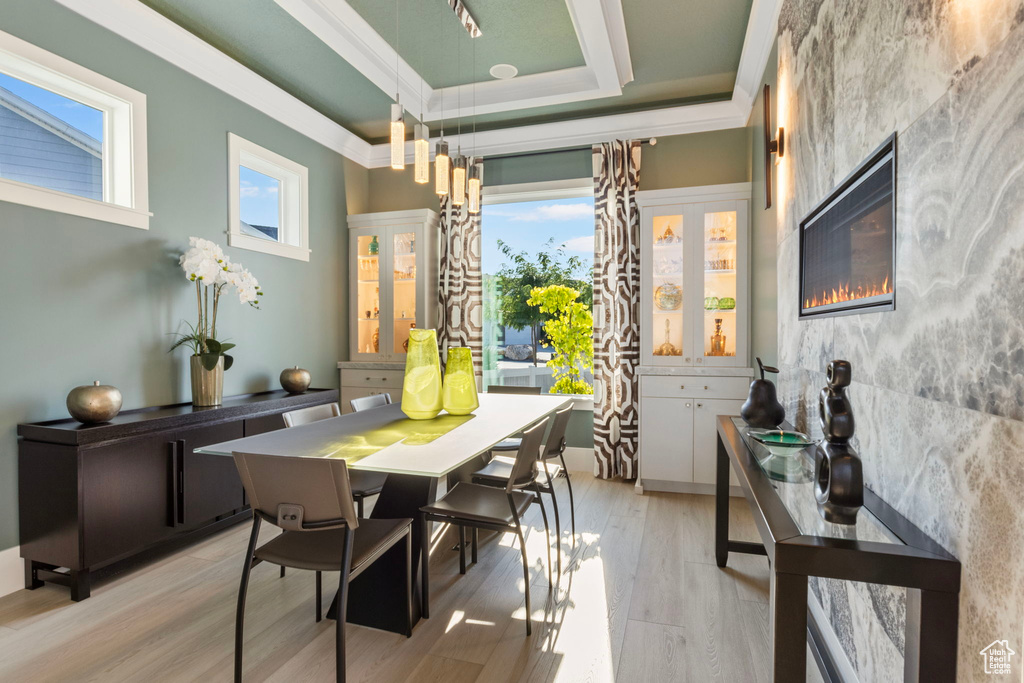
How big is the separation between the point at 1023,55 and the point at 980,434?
0.67 metres

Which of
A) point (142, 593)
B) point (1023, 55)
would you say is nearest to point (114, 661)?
point (142, 593)

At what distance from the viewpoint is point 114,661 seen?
6.29 ft

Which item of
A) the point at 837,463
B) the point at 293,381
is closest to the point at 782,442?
the point at 837,463

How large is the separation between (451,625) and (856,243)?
2.07 meters

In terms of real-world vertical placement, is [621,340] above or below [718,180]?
below

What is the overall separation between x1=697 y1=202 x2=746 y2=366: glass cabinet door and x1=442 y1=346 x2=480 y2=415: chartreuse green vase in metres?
2.15

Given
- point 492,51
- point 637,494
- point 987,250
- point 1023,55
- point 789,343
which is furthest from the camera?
point 637,494

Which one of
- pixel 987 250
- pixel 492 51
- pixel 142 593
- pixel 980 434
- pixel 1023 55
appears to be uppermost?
pixel 492 51

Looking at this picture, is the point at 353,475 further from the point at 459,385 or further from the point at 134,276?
the point at 134,276

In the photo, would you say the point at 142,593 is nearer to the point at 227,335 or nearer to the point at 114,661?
the point at 114,661

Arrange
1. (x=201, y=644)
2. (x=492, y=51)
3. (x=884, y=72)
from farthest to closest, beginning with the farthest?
(x=492, y=51)
(x=201, y=644)
(x=884, y=72)

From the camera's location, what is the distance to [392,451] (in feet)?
5.92

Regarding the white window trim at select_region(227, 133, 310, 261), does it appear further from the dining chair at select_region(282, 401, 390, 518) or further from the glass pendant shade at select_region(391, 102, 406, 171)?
the glass pendant shade at select_region(391, 102, 406, 171)

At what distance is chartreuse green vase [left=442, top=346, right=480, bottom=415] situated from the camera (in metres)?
2.53
